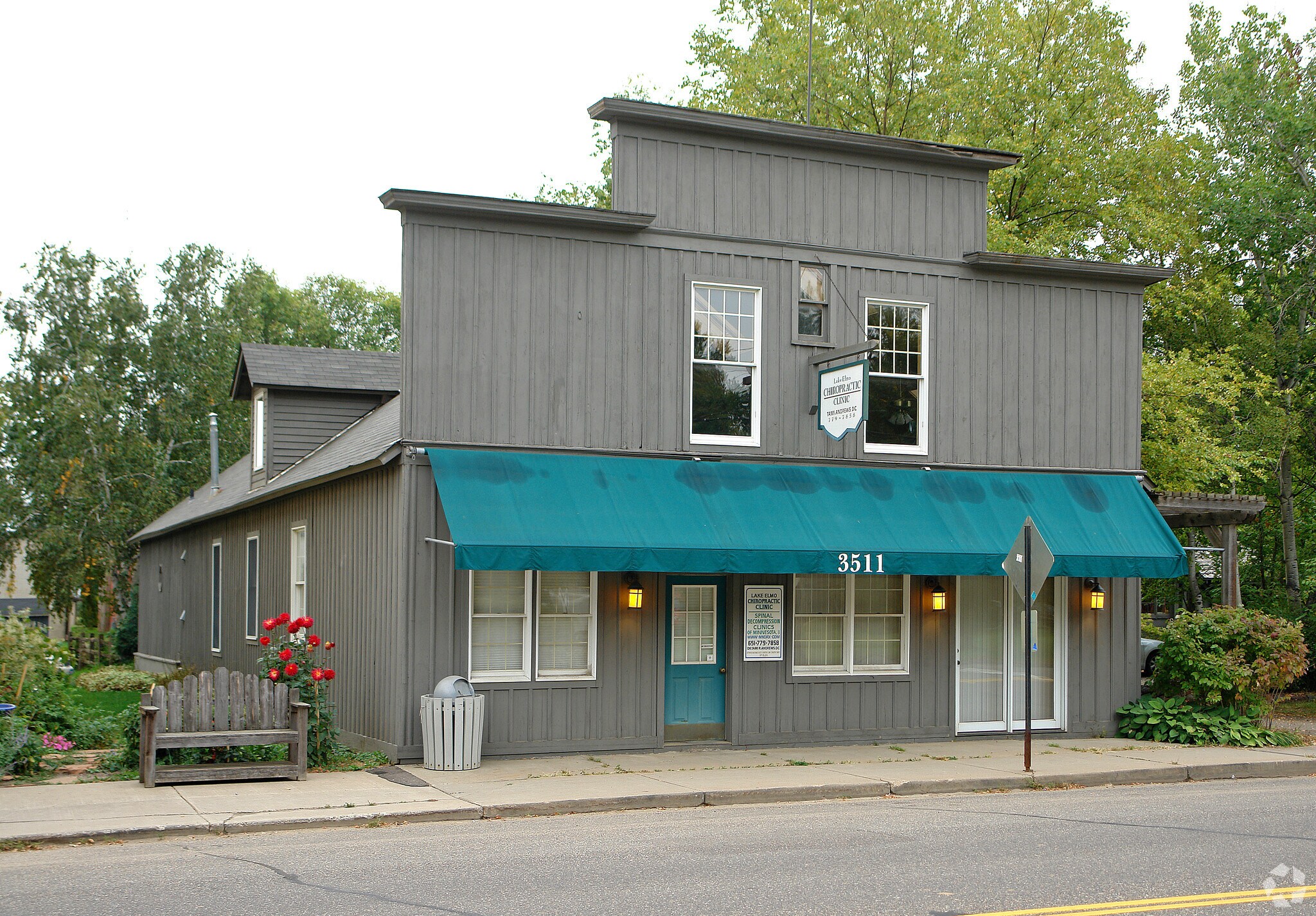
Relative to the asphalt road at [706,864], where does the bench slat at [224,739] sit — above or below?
above

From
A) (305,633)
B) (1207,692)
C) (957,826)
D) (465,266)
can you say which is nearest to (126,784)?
(305,633)

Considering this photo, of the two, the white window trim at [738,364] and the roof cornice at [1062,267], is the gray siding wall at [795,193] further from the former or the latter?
the white window trim at [738,364]

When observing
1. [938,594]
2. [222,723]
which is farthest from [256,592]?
[938,594]

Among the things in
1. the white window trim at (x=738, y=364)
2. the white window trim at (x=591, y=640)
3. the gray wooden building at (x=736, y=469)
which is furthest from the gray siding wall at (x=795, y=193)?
the white window trim at (x=591, y=640)

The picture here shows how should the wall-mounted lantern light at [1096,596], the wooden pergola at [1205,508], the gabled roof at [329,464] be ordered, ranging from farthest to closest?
the wooden pergola at [1205,508] < the wall-mounted lantern light at [1096,596] < the gabled roof at [329,464]

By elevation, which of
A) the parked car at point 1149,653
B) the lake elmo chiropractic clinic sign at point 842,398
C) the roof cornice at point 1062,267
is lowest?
the parked car at point 1149,653

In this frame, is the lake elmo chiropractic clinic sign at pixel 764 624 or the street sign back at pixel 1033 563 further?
the lake elmo chiropractic clinic sign at pixel 764 624

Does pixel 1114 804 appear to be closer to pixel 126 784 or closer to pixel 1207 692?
pixel 1207 692

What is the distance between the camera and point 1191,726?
54.0 ft

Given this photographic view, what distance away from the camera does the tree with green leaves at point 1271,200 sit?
25781 millimetres

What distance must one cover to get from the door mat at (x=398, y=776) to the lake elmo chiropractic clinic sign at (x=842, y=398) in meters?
6.49

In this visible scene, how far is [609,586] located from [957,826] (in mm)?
5588

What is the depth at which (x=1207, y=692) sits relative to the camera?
54.6 ft

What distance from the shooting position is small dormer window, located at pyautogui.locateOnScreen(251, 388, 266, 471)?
21422 mm
